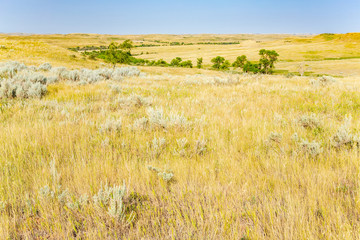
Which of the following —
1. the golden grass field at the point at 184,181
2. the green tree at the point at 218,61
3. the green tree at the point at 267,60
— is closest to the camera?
the golden grass field at the point at 184,181

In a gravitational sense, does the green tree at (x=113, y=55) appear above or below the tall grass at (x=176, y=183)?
above

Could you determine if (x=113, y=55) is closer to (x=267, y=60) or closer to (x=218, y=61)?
(x=267, y=60)

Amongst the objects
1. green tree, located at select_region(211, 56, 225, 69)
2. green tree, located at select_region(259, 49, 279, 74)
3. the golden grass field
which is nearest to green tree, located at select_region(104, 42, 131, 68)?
the golden grass field

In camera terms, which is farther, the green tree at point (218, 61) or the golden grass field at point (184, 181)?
the green tree at point (218, 61)

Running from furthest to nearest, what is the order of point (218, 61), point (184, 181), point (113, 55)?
point (218, 61)
point (113, 55)
point (184, 181)

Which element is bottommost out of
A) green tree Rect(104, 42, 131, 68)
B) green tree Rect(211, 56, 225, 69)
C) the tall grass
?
the tall grass

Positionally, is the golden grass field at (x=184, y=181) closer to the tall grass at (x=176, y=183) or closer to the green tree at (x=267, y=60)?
the tall grass at (x=176, y=183)

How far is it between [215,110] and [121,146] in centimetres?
267

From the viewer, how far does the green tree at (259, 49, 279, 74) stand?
7450cm

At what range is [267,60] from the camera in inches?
2955

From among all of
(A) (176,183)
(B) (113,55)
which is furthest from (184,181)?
(B) (113,55)

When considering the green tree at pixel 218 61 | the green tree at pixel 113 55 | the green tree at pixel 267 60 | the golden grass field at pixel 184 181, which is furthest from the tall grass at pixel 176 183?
the green tree at pixel 218 61

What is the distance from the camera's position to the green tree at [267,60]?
74.5 meters

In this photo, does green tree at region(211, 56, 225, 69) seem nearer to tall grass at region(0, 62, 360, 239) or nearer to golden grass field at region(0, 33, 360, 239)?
golden grass field at region(0, 33, 360, 239)
